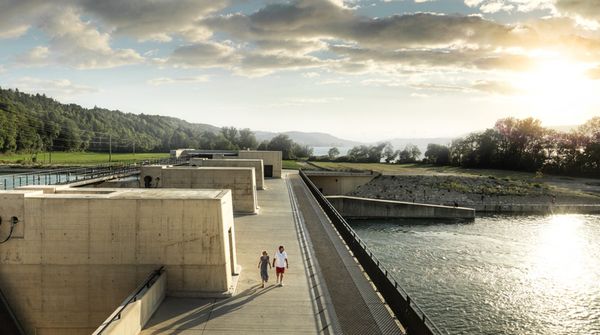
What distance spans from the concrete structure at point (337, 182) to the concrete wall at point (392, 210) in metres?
16.9

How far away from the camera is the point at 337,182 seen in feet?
231

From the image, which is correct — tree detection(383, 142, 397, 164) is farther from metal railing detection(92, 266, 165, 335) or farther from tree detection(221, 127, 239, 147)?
metal railing detection(92, 266, 165, 335)

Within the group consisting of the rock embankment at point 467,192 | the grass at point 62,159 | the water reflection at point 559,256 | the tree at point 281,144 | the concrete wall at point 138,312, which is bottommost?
the water reflection at point 559,256

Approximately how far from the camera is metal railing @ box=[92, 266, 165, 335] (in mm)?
10234

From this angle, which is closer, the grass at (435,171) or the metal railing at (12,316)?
the metal railing at (12,316)

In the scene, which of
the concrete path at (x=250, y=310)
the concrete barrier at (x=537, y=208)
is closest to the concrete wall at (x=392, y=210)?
the concrete barrier at (x=537, y=208)

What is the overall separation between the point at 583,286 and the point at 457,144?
91795 mm

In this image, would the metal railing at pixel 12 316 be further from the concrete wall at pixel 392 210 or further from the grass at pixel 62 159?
the grass at pixel 62 159

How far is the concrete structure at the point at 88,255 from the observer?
14281mm

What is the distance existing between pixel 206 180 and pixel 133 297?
18.2 meters

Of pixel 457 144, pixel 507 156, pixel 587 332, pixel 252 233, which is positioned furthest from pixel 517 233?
pixel 457 144

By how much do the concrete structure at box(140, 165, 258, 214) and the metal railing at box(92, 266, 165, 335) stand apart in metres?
15.5

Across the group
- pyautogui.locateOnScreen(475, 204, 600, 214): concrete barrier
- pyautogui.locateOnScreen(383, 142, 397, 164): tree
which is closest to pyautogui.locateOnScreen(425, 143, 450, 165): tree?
pyautogui.locateOnScreen(383, 142, 397, 164): tree

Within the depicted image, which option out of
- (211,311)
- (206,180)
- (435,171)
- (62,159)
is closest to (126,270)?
(211,311)
